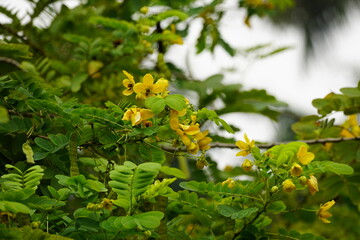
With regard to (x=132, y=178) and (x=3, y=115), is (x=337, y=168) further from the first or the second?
(x=3, y=115)

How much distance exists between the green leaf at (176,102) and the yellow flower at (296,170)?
24 centimetres

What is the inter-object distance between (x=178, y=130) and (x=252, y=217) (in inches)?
11.8

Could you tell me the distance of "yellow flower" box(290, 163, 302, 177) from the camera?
1104 millimetres

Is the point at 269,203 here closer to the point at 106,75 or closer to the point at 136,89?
the point at 136,89

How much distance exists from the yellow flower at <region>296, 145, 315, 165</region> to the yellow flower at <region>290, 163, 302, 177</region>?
4cm

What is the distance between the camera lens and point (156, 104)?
1.09 m

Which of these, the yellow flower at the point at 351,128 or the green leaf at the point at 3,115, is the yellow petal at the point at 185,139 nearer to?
the green leaf at the point at 3,115

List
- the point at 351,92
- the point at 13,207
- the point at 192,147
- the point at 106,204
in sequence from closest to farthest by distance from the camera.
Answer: the point at 13,207
the point at 106,204
the point at 192,147
the point at 351,92

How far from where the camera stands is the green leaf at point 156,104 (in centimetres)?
108

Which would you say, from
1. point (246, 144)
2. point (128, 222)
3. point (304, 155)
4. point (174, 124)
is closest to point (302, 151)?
point (304, 155)

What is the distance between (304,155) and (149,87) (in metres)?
0.33

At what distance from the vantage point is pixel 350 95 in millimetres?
1721

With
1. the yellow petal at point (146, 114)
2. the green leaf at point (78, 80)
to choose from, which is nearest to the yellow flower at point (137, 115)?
the yellow petal at point (146, 114)

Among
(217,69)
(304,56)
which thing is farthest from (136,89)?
(304,56)
